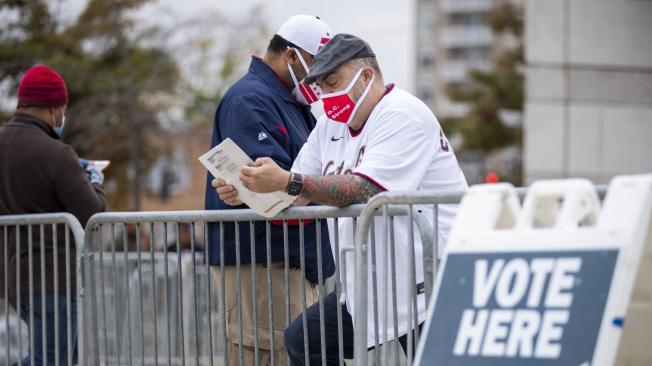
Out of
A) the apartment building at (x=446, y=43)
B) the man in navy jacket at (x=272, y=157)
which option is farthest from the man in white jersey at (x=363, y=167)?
the apartment building at (x=446, y=43)

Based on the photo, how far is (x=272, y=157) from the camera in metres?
5.72

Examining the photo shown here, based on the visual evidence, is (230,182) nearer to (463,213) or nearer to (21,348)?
(463,213)

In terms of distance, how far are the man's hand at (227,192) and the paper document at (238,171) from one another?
0.38 feet

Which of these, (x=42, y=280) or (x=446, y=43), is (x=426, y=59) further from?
(x=42, y=280)

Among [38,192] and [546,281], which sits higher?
[546,281]

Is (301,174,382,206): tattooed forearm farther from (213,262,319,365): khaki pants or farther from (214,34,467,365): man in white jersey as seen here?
(213,262,319,365): khaki pants

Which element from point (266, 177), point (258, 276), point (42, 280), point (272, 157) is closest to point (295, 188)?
point (266, 177)

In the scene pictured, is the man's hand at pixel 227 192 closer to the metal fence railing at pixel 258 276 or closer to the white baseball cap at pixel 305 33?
the metal fence railing at pixel 258 276

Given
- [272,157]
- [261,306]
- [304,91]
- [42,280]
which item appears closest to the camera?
[272,157]

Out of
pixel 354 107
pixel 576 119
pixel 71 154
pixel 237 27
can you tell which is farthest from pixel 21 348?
pixel 237 27

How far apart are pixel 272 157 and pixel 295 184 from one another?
2.29 ft

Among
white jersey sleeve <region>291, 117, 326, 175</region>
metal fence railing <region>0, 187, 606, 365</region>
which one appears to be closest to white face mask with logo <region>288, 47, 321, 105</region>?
white jersey sleeve <region>291, 117, 326, 175</region>

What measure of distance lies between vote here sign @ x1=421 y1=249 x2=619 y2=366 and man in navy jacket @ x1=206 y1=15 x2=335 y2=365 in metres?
1.90

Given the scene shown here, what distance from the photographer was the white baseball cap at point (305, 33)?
602cm
